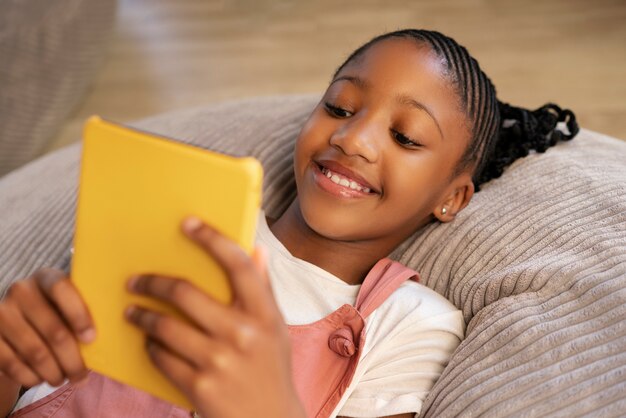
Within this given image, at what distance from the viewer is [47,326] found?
0.62 meters

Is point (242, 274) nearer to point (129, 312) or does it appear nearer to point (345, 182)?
point (129, 312)

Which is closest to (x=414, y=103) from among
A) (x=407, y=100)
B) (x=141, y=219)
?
(x=407, y=100)

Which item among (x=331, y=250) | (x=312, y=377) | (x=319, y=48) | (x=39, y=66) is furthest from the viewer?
(x=319, y=48)

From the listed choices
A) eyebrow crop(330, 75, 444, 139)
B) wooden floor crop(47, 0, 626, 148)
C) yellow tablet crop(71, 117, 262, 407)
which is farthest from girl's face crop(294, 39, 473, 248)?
wooden floor crop(47, 0, 626, 148)

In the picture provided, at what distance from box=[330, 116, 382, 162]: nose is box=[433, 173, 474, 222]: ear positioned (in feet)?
0.69

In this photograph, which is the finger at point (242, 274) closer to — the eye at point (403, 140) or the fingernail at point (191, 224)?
the fingernail at point (191, 224)

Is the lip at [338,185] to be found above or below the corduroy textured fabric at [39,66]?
above

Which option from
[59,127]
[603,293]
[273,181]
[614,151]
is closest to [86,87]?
[59,127]

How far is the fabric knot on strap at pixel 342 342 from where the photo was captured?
37.6 inches

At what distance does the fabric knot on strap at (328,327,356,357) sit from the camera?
0.96m

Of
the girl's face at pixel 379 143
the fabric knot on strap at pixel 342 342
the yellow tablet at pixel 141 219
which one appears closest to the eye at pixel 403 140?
the girl's face at pixel 379 143

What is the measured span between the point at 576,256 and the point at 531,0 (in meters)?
1.92

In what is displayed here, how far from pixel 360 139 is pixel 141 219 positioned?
443 mm

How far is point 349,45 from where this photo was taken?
2.51m
